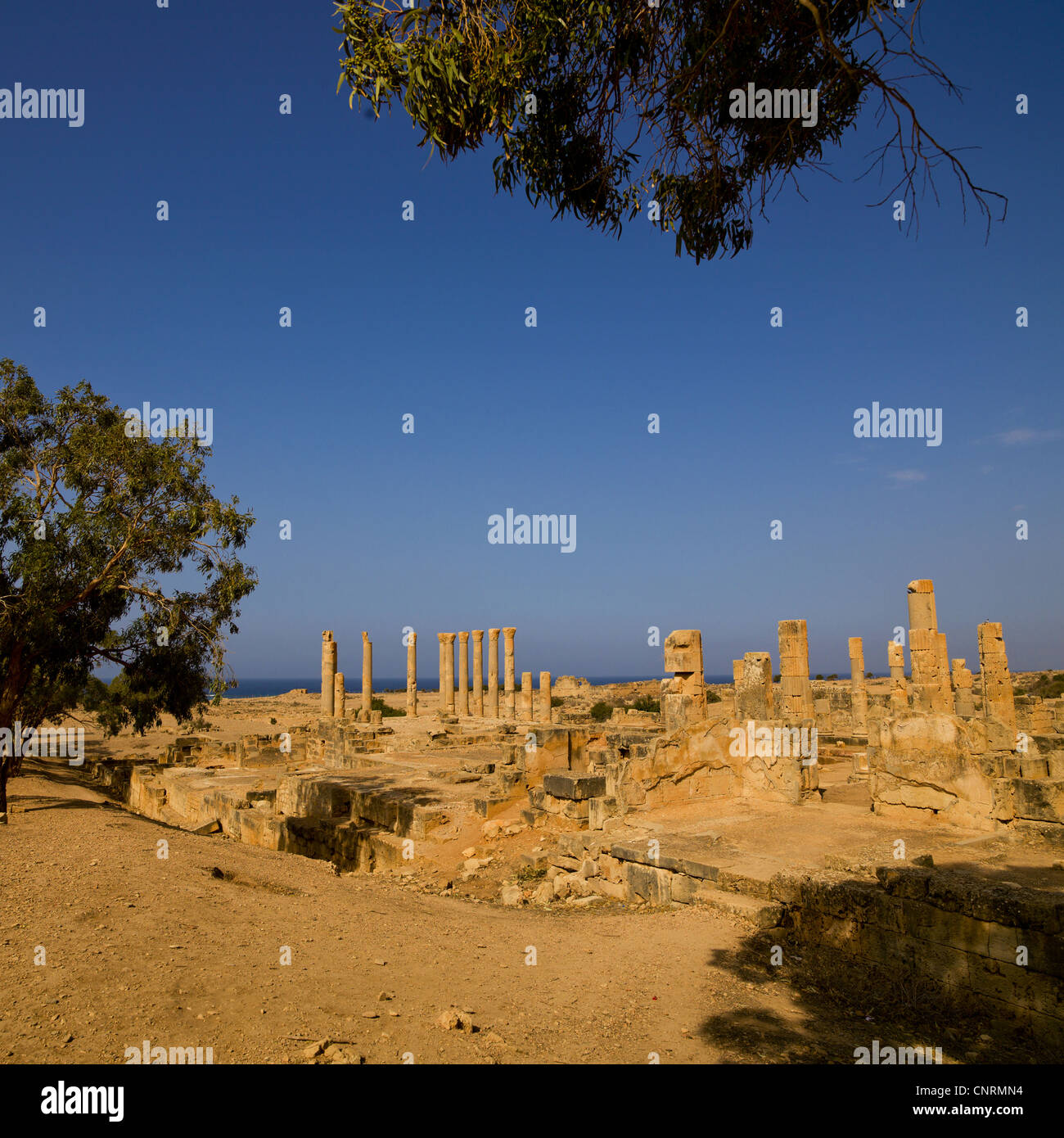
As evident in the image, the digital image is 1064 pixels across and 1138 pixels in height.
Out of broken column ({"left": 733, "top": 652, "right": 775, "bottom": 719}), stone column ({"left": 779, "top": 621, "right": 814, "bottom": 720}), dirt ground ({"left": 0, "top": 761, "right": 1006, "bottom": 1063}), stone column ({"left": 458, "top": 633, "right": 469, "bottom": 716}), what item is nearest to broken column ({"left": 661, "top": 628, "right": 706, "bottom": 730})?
broken column ({"left": 733, "top": 652, "right": 775, "bottom": 719})

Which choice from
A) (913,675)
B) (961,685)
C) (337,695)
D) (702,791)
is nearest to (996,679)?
(913,675)

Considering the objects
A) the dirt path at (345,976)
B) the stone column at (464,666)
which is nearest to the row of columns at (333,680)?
the stone column at (464,666)

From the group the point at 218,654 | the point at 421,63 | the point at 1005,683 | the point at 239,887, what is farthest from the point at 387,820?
the point at 1005,683

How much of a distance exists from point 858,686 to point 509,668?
16538mm

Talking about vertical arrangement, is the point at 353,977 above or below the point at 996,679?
below

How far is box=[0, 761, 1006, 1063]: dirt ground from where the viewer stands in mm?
4234

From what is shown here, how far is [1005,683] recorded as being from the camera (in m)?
20.7

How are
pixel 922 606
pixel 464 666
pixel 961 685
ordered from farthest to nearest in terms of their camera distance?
1. pixel 464 666
2. pixel 961 685
3. pixel 922 606

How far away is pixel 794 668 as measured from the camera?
15211 millimetres

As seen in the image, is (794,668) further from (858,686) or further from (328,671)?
(328,671)

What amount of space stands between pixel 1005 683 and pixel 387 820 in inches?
700

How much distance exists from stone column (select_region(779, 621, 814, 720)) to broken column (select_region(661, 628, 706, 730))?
6.18ft

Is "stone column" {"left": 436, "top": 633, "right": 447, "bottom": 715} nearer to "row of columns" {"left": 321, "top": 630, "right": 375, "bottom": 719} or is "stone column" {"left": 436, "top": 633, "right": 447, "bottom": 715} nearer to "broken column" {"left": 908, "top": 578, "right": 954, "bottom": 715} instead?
"row of columns" {"left": 321, "top": 630, "right": 375, "bottom": 719}
